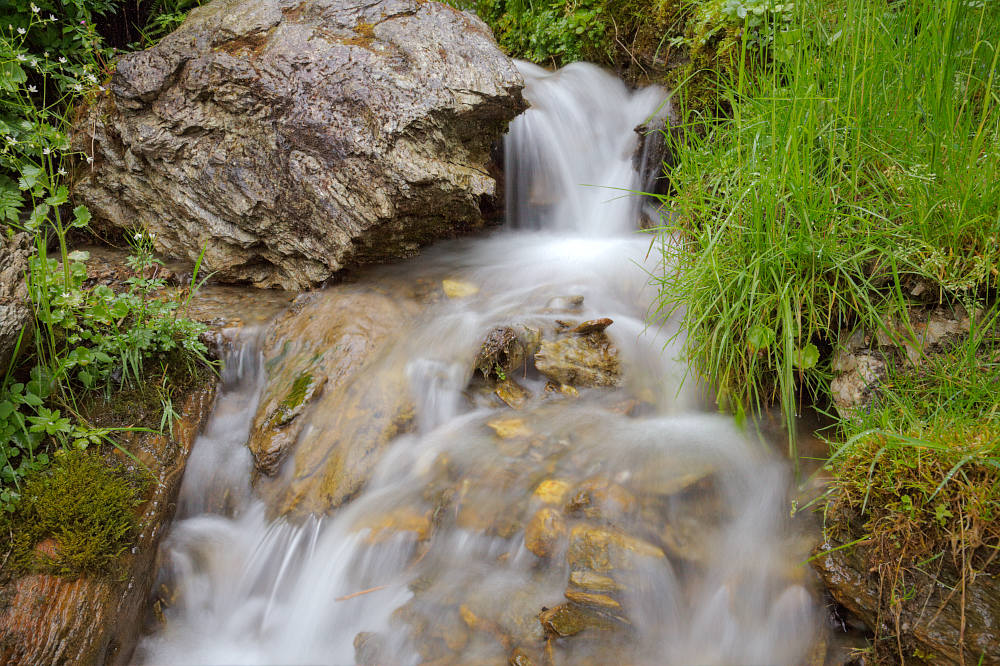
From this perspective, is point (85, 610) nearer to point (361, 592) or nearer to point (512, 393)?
point (361, 592)

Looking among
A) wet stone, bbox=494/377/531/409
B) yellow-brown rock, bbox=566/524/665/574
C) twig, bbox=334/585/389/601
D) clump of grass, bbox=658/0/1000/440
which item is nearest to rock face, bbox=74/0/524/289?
wet stone, bbox=494/377/531/409

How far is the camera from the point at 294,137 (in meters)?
3.91

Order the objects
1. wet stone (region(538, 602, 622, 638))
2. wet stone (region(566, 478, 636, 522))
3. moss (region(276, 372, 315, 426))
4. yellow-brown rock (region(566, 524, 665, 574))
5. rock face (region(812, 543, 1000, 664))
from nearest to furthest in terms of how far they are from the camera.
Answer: rock face (region(812, 543, 1000, 664))
wet stone (region(538, 602, 622, 638))
yellow-brown rock (region(566, 524, 665, 574))
wet stone (region(566, 478, 636, 522))
moss (region(276, 372, 315, 426))

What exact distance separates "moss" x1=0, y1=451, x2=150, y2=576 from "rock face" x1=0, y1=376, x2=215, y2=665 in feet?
0.17

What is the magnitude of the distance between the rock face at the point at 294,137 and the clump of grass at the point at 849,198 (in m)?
2.00

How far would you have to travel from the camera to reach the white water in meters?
2.11

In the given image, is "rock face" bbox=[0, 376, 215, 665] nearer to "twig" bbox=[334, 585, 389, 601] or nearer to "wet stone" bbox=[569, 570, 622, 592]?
"twig" bbox=[334, 585, 389, 601]

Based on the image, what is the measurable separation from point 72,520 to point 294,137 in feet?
8.31

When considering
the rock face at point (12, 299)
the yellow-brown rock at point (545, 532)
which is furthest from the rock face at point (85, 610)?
the yellow-brown rock at point (545, 532)

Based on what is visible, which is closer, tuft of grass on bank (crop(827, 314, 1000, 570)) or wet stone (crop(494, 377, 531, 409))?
tuft of grass on bank (crop(827, 314, 1000, 570))

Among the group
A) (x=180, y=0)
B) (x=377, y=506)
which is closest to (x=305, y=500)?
(x=377, y=506)

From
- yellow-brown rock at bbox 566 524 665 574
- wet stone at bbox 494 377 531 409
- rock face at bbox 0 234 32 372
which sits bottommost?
yellow-brown rock at bbox 566 524 665 574

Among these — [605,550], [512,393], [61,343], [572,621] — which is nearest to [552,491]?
[605,550]

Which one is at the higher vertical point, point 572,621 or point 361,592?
point 572,621
